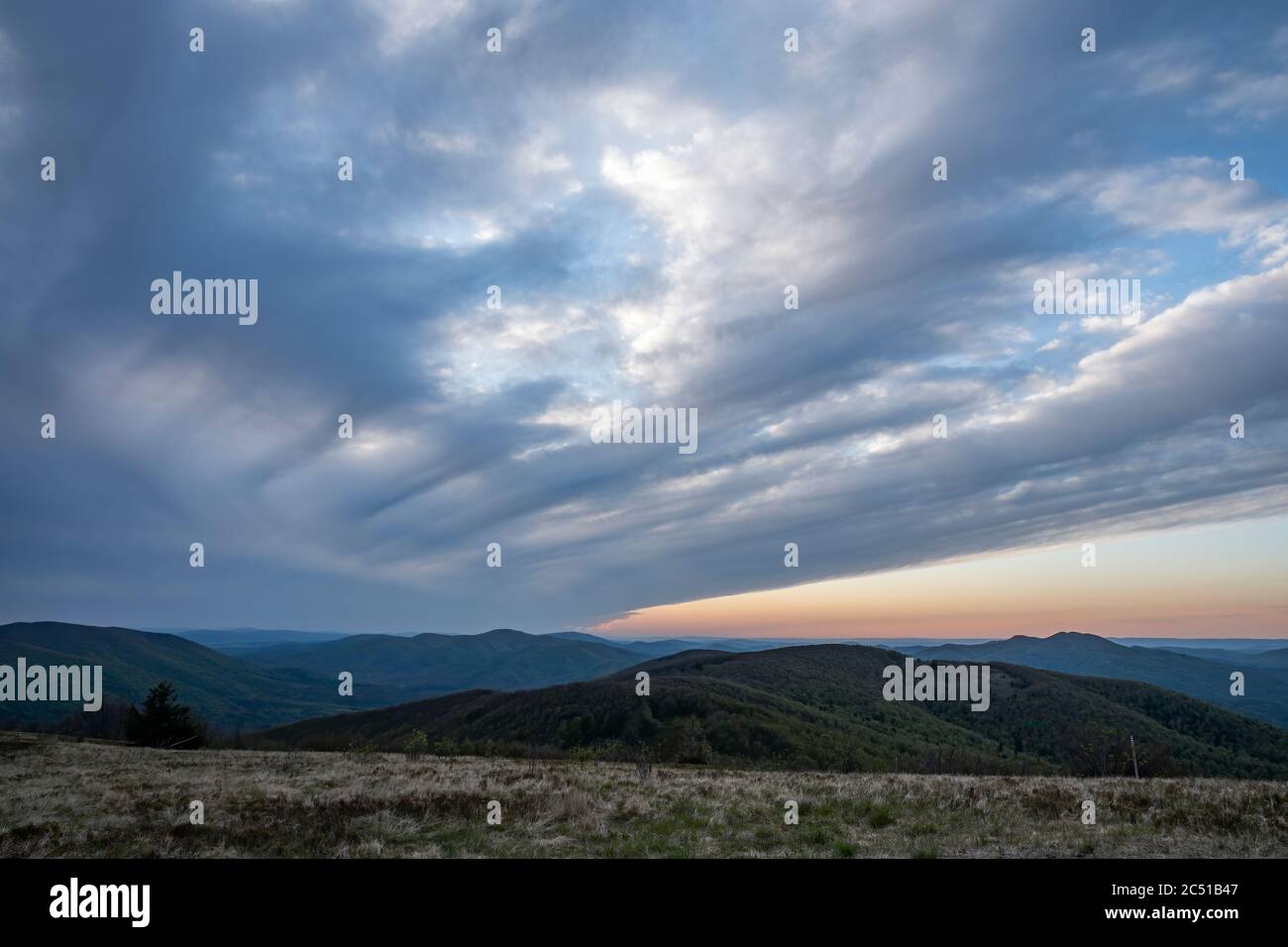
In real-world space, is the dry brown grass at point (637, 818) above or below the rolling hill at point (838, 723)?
above

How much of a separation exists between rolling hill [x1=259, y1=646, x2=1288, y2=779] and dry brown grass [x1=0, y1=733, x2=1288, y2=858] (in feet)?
209

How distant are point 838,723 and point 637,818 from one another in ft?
396

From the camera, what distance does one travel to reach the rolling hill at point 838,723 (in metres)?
97.6

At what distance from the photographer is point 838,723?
122875mm

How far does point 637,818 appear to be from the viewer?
1586 centimetres

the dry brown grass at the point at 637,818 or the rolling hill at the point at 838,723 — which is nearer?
the dry brown grass at the point at 637,818

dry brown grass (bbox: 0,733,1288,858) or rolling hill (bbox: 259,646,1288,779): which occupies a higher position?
dry brown grass (bbox: 0,733,1288,858)

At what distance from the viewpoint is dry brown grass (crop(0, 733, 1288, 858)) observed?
12.5 metres

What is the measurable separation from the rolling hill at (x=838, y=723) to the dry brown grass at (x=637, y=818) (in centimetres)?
6363

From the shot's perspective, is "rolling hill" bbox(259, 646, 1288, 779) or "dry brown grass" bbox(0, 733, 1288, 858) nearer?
"dry brown grass" bbox(0, 733, 1288, 858)

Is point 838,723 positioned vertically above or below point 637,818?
below

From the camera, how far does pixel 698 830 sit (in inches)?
568

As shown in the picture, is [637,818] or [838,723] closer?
[637,818]
